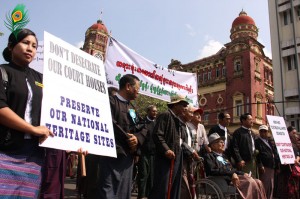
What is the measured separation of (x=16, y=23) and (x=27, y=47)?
0.65 ft

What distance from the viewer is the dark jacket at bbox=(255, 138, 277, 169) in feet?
21.2

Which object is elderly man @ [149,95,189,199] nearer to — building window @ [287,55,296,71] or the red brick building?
building window @ [287,55,296,71]

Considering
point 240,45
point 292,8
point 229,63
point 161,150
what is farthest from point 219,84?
point 161,150

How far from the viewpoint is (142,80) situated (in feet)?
20.9

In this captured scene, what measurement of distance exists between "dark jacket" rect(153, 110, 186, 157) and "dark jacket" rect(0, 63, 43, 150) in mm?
1981

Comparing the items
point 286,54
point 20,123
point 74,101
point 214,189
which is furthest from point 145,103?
point 20,123

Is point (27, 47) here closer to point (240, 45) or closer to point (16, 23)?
point (16, 23)

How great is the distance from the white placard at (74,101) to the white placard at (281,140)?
15.7ft

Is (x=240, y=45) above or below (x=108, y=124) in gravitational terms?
above

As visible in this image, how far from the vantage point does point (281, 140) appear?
21.6 feet

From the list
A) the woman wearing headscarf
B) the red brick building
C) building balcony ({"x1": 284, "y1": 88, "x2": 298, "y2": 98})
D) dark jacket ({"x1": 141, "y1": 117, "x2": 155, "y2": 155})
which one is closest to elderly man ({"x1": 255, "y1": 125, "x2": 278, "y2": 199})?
dark jacket ({"x1": 141, "y1": 117, "x2": 155, "y2": 155})

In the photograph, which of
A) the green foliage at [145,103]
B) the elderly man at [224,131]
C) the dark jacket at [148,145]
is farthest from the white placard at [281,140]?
the green foliage at [145,103]

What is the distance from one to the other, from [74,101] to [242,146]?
4.53m

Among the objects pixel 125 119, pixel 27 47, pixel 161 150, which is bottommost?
pixel 161 150
